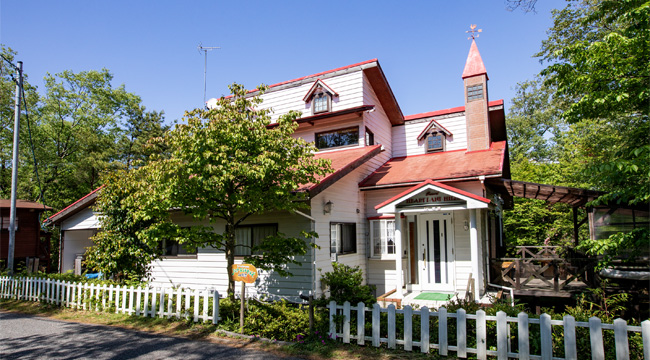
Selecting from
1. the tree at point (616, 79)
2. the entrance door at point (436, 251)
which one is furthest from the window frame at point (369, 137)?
the tree at point (616, 79)

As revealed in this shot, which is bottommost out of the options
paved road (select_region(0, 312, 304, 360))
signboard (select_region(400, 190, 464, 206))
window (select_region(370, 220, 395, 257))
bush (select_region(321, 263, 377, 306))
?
paved road (select_region(0, 312, 304, 360))

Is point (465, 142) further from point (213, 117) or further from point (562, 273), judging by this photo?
point (213, 117)

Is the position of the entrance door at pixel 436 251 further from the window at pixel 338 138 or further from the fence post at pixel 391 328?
the fence post at pixel 391 328

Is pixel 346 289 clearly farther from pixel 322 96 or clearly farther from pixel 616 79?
pixel 322 96

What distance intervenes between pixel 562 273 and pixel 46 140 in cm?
3403

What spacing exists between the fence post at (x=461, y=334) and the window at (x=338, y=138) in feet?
31.5

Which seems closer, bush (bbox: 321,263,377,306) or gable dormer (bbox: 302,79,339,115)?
bush (bbox: 321,263,377,306)

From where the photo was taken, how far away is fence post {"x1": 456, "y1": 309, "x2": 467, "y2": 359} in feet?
20.3

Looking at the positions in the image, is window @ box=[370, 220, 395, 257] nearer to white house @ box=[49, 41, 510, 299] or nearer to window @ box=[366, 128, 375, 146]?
white house @ box=[49, 41, 510, 299]

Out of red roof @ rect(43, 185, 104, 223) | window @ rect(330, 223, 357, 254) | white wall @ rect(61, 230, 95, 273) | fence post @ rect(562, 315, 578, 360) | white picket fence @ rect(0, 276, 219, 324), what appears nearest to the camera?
fence post @ rect(562, 315, 578, 360)

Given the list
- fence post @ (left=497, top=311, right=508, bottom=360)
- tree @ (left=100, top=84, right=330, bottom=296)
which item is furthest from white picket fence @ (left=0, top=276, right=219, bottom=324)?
fence post @ (left=497, top=311, right=508, bottom=360)

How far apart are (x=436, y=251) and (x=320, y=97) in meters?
8.03

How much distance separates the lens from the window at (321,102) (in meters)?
16.0

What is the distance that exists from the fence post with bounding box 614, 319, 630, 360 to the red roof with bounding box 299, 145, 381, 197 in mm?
6347
